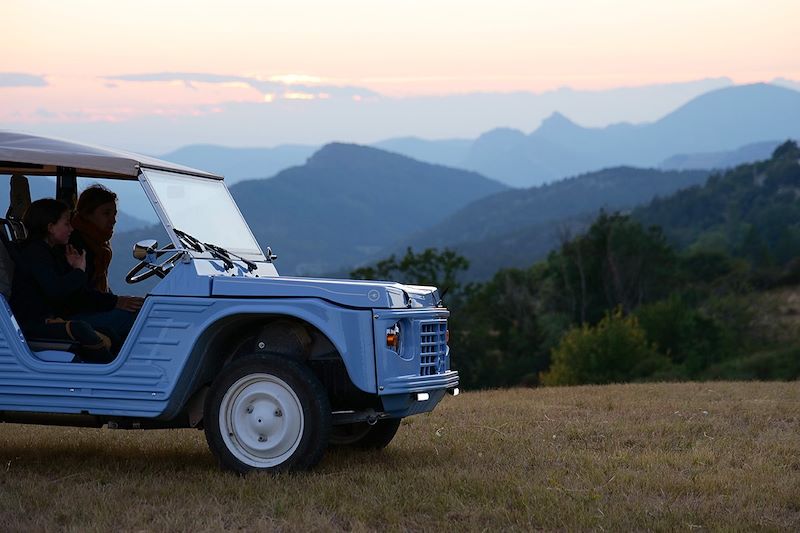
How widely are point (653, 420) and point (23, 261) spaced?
19.0 ft

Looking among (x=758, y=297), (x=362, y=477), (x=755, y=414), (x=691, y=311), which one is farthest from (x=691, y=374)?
(x=362, y=477)

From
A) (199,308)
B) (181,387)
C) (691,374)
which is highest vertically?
(199,308)

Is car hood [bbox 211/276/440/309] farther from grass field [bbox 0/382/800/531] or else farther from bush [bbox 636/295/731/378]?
bush [bbox 636/295/731/378]

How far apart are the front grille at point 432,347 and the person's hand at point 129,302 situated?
2.14 meters

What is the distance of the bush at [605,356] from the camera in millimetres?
67562

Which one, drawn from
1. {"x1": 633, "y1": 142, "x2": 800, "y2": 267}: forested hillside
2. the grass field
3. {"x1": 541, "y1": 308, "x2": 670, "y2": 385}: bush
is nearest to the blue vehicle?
the grass field

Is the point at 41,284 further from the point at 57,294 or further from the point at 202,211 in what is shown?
the point at 202,211

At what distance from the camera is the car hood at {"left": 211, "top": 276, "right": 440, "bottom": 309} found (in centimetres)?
731

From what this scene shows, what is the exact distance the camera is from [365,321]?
7242mm

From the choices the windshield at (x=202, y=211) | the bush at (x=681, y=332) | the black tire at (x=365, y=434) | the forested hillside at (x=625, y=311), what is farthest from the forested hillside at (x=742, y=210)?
the windshield at (x=202, y=211)

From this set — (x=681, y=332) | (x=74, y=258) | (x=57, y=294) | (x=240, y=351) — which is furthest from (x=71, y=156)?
(x=681, y=332)

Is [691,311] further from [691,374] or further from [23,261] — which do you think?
[23,261]

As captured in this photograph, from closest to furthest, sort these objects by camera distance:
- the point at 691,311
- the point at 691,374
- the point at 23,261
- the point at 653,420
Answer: the point at 23,261 → the point at 653,420 → the point at 691,374 → the point at 691,311

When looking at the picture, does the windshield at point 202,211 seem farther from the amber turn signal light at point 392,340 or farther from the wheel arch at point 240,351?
the amber turn signal light at point 392,340
